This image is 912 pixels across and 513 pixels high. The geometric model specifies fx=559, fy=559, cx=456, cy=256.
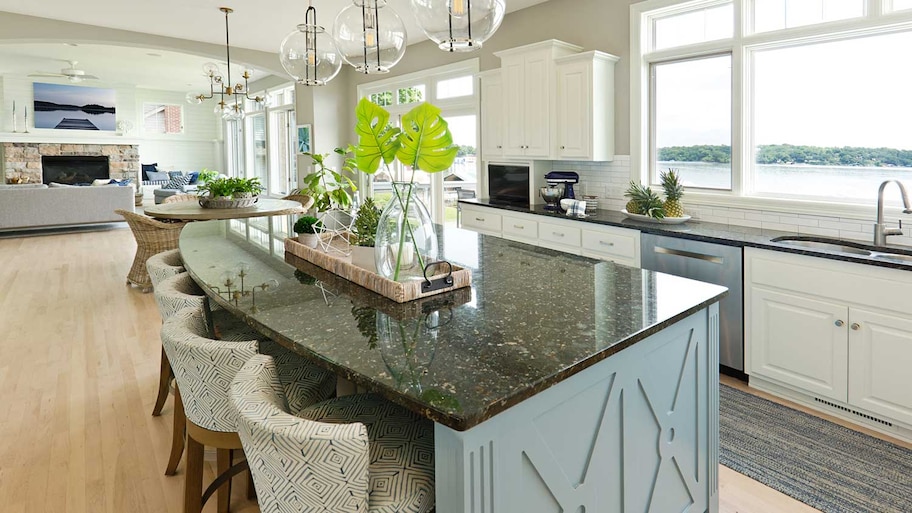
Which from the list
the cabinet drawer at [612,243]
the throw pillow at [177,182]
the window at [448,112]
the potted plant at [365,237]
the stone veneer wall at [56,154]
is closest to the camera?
the potted plant at [365,237]

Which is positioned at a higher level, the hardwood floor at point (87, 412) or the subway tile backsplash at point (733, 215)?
the subway tile backsplash at point (733, 215)

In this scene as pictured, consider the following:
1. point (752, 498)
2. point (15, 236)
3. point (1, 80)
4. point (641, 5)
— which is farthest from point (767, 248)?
point (1, 80)

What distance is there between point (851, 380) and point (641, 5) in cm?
309

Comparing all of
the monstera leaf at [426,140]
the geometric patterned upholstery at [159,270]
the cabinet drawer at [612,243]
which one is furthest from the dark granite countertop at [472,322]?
the cabinet drawer at [612,243]

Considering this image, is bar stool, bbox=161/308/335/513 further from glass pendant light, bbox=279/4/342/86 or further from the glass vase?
glass pendant light, bbox=279/4/342/86

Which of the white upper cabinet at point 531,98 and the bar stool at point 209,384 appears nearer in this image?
the bar stool at point 209,384

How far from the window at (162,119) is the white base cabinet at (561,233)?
1206 cm

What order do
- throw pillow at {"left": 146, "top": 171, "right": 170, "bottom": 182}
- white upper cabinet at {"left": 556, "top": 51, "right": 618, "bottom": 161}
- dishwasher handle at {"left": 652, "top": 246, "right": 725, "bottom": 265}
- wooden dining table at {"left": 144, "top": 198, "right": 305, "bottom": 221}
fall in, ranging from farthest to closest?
throw pillow at {"left": 146, "top": 171, "right": 170, "bottom": 182} → wooden dining table at {"left": 144, "top": 198, "right": 305, "bottom": 221} → white upper cabinet at {"left": 556, "top": 51, "right": 618, "bottom": 161} → dishwasher handle at {"left": 652, "top": 246, "right": 725, "bottom": 265}

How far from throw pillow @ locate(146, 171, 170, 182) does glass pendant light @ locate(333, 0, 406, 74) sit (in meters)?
13.6

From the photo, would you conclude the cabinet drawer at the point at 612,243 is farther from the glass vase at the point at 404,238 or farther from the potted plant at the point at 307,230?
the glass vase at the point at 404,238

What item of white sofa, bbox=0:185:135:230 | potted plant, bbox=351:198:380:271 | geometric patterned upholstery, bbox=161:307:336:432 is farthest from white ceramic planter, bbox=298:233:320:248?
white sofa, bbox=0:185:135:230

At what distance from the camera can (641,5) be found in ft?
14.4

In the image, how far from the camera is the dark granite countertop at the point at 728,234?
2771 mm

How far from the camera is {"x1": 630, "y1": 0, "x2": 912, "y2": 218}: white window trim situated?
3.28 meters
